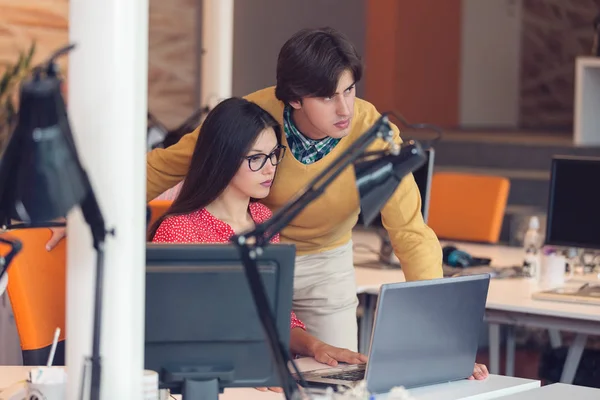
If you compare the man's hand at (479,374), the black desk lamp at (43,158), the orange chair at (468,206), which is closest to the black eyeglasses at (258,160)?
the man's hand at (479,374)

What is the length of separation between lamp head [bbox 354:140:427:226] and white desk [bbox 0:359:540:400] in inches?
22.2

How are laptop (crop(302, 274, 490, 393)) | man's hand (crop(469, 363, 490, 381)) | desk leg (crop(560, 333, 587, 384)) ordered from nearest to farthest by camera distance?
→ laptop (crop(302, 274, 490, 393)) < man's hand (crop(469, 363, 490, 381)) < desk leg (crop(560, 333, 587, 384))

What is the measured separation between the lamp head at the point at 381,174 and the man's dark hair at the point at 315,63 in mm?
808

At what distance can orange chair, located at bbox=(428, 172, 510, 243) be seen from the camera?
4723 millimetres

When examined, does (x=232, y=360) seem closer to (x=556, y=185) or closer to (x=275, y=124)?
(x=275, y=124)

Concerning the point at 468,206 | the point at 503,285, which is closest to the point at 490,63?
the point at 468,206

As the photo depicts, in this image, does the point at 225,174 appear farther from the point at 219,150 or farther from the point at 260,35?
the point at 260,35

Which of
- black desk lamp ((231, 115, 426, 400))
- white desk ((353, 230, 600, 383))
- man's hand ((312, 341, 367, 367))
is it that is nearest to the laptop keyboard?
man's hand ((312, 341, 367, 367))

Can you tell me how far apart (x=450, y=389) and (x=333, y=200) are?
2.25 feet

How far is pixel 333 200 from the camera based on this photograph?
9.30 ft

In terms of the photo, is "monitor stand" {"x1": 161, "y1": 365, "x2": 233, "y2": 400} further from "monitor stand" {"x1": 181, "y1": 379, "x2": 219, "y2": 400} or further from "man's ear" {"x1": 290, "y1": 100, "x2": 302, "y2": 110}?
"man's ear" {"x1": 290, "y1": 100, "x2": 302, "y2": 110}

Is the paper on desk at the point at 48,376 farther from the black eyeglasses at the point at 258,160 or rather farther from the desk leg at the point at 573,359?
the desk leg at the point at 573,359

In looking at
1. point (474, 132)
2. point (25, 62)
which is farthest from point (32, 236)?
point (474, 132)

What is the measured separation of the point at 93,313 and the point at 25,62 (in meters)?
4.20
